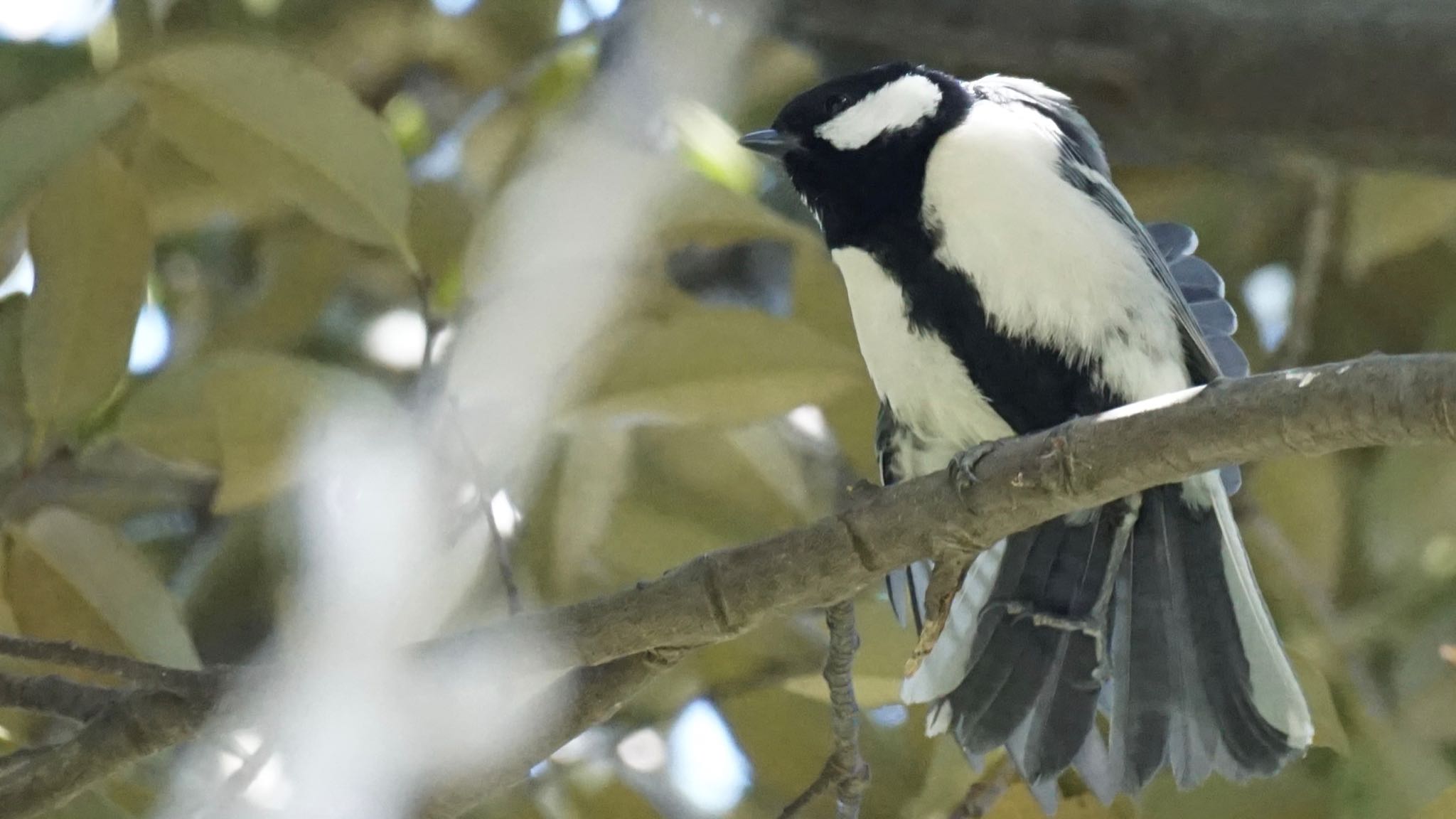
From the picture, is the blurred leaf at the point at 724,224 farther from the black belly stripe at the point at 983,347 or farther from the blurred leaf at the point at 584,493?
the blurred leaf at the point at 584,493

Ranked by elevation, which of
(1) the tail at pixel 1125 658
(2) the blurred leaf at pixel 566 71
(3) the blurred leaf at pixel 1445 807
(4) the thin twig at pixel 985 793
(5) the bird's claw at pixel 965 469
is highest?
(5) the bird's claw at pixel 965 469

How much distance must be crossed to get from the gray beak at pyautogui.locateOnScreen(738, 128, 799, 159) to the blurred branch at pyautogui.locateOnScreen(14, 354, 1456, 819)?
1.90ft

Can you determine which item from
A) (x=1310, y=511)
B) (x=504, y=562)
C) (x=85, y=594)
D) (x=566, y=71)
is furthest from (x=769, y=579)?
(x=566, y=71)

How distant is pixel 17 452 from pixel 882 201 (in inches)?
31.4

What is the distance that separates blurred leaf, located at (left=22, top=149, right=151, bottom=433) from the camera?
1235 millimetres

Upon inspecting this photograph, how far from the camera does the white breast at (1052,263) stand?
4.30 feet

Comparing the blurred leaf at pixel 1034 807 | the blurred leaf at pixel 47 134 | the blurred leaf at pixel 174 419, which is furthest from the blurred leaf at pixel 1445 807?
the blurred leaf at pixel 47 134

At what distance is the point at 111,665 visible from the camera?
1.03 meters

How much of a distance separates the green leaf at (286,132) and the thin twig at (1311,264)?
98 centimetres

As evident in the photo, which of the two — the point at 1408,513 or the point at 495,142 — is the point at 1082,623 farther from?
the point at 495,142

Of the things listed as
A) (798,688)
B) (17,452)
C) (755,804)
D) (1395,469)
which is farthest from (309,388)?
(1395,469)

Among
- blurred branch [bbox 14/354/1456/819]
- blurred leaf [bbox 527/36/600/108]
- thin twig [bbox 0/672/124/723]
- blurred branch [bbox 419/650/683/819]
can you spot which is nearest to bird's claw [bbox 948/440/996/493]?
blurred branch [bbox 14/354/1456/819]

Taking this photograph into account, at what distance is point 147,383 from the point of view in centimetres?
132

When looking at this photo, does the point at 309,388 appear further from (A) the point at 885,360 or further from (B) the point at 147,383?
(A) the point at 885,360
